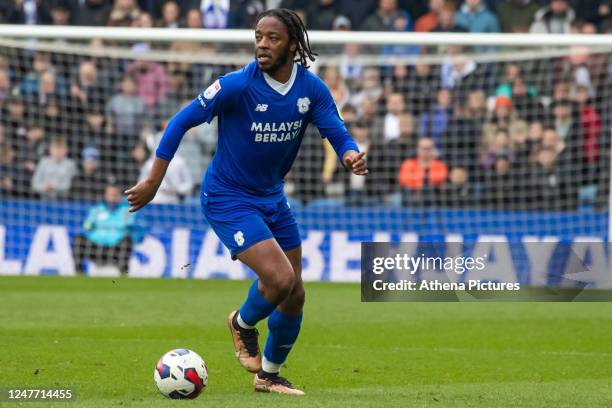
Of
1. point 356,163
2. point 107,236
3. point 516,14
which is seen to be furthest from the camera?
point 516,14

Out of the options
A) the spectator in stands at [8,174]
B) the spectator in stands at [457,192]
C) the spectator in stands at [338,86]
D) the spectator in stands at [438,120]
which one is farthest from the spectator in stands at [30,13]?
the spectator in stands at [457,192]

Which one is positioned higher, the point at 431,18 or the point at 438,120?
the point at 431,18

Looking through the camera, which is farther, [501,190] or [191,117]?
[501,190]

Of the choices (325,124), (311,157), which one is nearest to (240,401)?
(325,124)

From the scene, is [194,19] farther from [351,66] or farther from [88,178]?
[88,178]

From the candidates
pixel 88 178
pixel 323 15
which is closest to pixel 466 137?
pixel 323 15

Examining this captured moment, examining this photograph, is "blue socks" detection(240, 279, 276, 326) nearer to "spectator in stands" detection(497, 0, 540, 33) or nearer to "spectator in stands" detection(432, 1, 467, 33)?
"spectator in stands" detection(432, 1, 467, 33)

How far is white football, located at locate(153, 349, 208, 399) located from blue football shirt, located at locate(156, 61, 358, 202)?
1175 millimetres

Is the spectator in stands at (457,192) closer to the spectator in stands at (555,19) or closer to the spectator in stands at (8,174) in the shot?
the spectator in stands at (555,19)

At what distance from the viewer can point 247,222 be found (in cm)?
790

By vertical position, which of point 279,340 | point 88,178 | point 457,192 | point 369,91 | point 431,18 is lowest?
point 457,192

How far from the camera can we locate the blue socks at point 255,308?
8.05 m

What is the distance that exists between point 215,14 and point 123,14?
58.6 inches

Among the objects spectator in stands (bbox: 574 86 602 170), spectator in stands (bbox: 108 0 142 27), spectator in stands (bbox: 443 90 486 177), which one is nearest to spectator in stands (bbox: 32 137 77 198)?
spectator in stands (bbox: 108 0 142 27)
